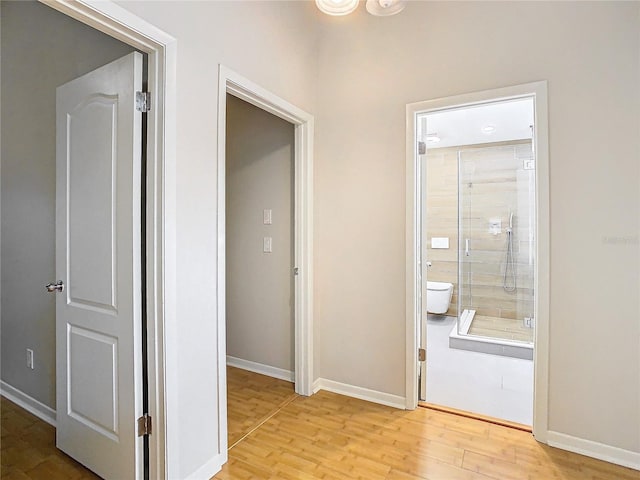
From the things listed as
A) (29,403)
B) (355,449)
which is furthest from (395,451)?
(29,403)

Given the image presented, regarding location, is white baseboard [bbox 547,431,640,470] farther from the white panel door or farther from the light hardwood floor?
the white panel door

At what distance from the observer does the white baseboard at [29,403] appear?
2.23 meters

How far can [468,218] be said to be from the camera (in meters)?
4.14

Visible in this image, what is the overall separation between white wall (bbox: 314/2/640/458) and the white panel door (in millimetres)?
1445

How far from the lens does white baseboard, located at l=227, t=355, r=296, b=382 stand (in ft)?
9.66

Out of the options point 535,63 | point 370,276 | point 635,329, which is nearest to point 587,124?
point 535,63

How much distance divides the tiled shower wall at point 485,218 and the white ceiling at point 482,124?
0.37ft

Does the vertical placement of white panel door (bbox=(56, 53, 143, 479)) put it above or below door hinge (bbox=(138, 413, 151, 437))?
above

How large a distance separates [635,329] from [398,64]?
2120mm

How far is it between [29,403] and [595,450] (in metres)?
3.50

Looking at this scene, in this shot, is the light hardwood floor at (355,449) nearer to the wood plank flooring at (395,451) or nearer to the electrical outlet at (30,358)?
the wood plank flooring at (395,451)

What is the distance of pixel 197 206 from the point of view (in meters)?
1.73

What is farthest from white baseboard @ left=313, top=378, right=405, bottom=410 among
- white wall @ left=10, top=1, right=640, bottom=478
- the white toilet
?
the white toilet

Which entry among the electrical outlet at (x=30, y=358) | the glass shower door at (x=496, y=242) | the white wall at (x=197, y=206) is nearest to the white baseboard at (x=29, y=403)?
the electrical outlet at (x=30, y=358)
